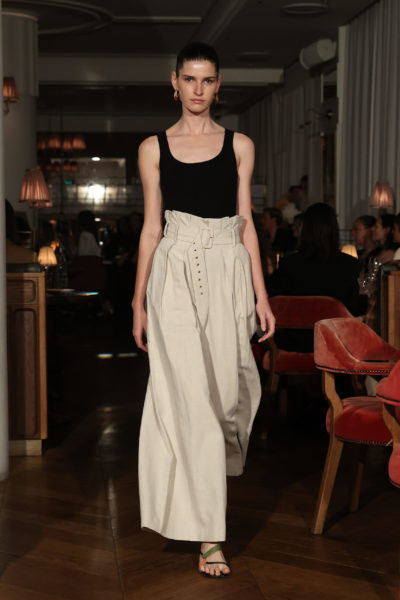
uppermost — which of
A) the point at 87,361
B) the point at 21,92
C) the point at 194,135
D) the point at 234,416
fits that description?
the point at 21,92

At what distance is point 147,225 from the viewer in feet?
9.61

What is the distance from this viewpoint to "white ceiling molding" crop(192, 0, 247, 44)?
10491mm

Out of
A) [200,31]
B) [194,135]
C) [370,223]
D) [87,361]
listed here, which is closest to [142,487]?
[194,135]

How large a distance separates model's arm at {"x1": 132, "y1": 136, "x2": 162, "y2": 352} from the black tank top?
0.03 metres

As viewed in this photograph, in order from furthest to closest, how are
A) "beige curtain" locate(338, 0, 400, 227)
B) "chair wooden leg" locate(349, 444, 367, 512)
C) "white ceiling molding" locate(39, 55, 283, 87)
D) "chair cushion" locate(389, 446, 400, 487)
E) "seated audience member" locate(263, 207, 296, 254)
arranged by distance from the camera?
"white ceiling molding" locate(39, 55, 283, 87) < "seated audience member" locate(263, 207, 296, 254) < "beige curtain" locate(338, 0, 400, 227) < "chair wooden leg" locate(349, 444, 367, 512) < "chair cushion" locate(389, 446, 400, 487)

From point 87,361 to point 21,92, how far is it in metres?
5.04

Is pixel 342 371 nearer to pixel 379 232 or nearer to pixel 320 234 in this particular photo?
pixel 320 234

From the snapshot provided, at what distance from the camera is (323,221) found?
15.9 feet

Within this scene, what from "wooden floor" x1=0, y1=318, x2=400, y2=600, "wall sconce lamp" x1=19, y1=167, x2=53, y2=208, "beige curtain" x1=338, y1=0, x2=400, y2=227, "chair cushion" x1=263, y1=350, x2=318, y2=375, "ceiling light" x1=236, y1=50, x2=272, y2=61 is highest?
"ceiling light" x1=236, y1=50, x2=272, y2=61

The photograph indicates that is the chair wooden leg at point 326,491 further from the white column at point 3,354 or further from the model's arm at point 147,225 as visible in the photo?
the white column at point 3,354

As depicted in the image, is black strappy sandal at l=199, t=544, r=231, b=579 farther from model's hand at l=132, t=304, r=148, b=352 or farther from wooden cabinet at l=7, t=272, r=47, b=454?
wooden cabinet at l=7, t=272, r=47, b=454

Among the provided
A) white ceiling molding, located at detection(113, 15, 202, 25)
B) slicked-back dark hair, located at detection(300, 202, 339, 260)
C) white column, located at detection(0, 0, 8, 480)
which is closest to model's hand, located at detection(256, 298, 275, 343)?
white column, located at detection(0, 0, 8, 480)

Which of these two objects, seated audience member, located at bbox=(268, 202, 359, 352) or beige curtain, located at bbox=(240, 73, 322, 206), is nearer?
seated audience member, located at bbox=(268, 202, 359, 352)

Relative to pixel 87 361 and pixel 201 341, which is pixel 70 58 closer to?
pixel 87 361
